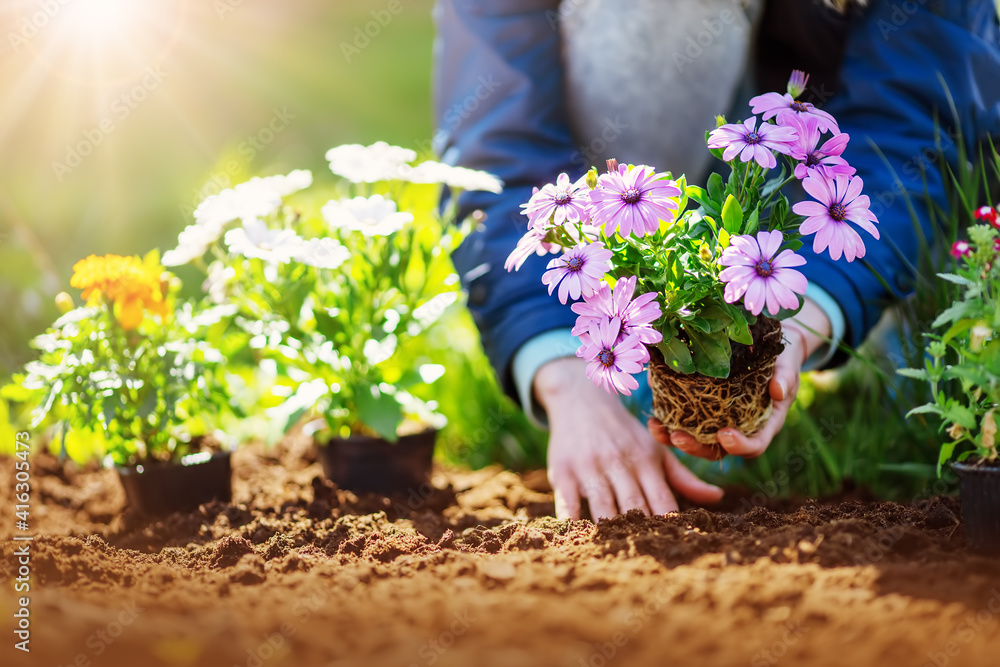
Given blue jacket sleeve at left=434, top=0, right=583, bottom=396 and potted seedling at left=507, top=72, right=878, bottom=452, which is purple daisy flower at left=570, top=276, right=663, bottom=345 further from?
blue jacket sleeve at left=434, top=0, right=583, bottom=396

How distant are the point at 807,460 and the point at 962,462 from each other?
0.76 metres

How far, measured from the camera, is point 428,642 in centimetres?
88

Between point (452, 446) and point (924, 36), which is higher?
point (924, 36)

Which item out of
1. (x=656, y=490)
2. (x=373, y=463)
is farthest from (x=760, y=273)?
(x=373, y=463)

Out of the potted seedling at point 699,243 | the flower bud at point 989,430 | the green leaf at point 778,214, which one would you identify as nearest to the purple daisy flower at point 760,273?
the potted seedling at point 699,243

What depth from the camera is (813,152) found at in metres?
1.18

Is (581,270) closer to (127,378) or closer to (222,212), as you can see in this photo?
(222,212)

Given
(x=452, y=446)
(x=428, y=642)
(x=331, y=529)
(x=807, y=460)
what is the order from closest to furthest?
(x=428, y=642) < (x=331, y=529) < (x=807, y=460) < (x=452, y=446)

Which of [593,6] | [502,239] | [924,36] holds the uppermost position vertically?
[593,6]

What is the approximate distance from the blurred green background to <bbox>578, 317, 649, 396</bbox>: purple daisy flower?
893 mm

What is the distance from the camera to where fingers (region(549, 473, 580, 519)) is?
1.52 meters

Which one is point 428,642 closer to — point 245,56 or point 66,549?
point 66,549

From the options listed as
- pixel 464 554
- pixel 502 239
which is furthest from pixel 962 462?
pixel 502 239

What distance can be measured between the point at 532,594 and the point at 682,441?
0.49m
